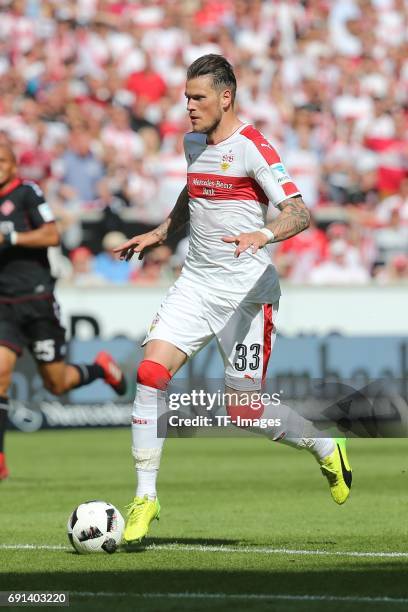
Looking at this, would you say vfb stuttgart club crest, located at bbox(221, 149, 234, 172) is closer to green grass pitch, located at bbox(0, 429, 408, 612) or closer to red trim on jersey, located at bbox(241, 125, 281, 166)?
red trim on jersey, located at bbox(241, 125, 281, 166)

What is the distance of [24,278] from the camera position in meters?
11.7

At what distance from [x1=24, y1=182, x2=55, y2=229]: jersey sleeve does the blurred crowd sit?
745cm

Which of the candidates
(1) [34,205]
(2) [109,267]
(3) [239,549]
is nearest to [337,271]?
(2) [109,267]

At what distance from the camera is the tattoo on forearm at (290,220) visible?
7.45 meters

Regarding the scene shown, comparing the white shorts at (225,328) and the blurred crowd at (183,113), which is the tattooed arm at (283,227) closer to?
the white shorts at (225,328)

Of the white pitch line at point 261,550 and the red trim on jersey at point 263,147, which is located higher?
the red trim on jersey at point 263,147

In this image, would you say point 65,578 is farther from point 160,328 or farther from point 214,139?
point 214,139

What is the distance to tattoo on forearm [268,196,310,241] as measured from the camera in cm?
745

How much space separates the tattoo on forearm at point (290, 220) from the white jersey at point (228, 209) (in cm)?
24

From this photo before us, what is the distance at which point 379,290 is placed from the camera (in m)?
19.6

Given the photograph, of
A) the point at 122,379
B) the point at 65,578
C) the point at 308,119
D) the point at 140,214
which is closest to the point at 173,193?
the point at 140,214

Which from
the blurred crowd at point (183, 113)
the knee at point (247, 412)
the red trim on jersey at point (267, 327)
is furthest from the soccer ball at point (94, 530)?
the blurred crowd at point (183, 113)

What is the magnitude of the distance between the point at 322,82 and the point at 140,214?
5797 mm

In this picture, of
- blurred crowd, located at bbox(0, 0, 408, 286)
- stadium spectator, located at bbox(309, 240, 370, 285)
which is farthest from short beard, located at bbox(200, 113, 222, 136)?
stadium spectator, located at bbox(309, 240, 370, 285)
